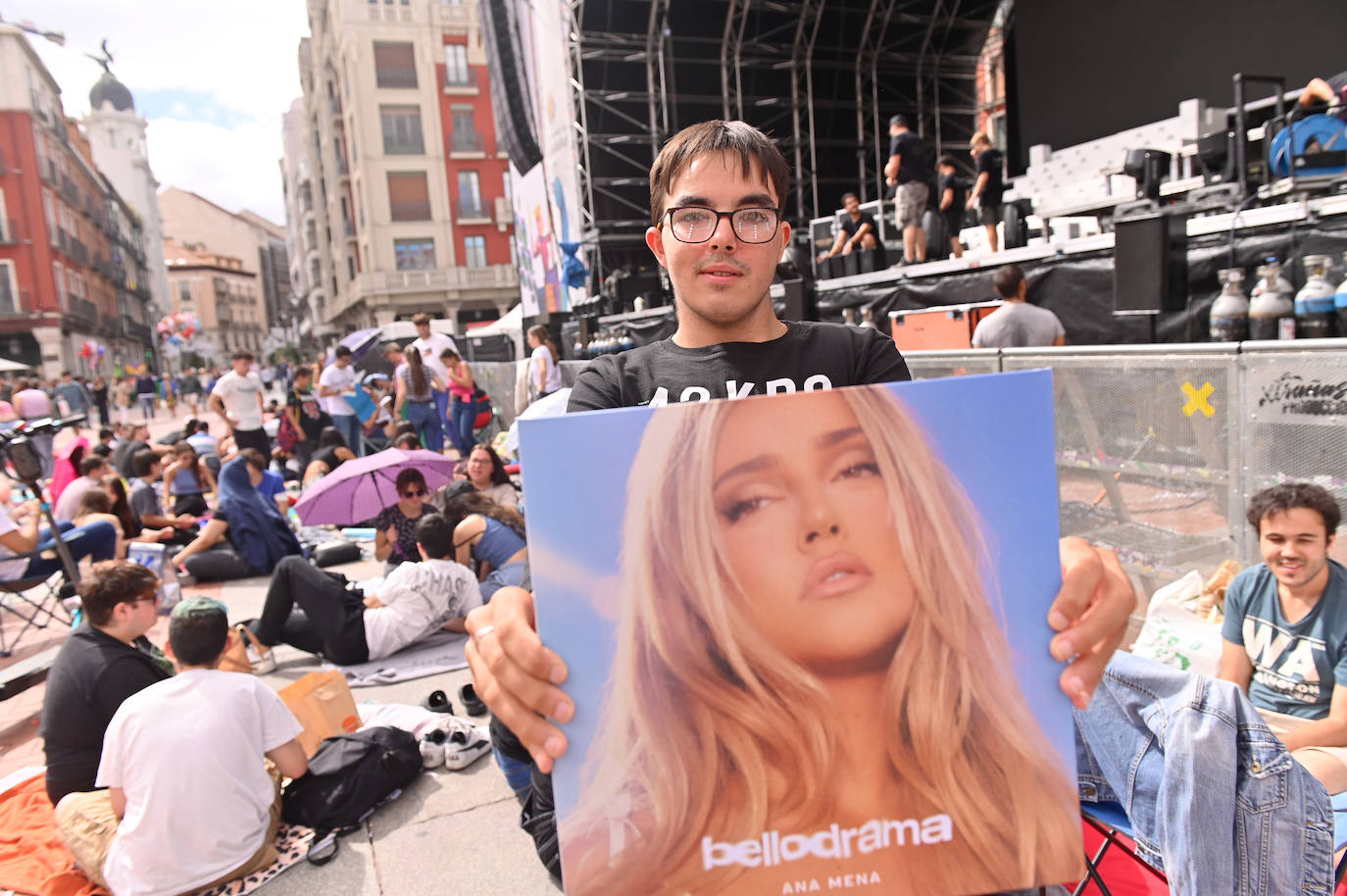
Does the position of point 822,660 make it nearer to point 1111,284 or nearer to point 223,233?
point 1111,284

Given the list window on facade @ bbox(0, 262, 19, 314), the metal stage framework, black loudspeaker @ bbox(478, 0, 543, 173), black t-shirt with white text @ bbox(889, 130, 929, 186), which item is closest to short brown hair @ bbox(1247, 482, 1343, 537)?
black t-shirt with white text @ bbox(889, 130, 929, 186)

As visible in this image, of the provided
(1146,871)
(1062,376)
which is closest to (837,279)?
(1062,376)

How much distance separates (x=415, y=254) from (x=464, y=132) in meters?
6.77

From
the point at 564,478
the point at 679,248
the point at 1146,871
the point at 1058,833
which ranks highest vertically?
the point at 679,248

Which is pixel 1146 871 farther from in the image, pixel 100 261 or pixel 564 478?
pixel 100 261

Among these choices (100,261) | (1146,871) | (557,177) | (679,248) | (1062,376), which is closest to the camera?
(679,248)

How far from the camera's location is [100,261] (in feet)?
187

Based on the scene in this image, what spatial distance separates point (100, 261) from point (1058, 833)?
69.5 m

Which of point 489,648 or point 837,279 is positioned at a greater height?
point 837,279

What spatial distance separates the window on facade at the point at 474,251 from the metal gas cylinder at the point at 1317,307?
42.3 meters

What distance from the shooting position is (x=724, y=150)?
1.37 meters

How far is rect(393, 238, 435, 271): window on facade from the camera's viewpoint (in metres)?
43.3

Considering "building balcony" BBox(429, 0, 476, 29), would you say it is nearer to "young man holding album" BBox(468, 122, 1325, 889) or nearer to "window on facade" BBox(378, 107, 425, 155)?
"window on facade" BBox(378, 107, 425, 155)

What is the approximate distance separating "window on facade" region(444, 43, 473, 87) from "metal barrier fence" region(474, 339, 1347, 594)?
43873mm
